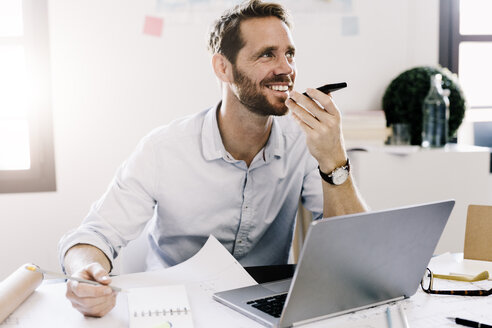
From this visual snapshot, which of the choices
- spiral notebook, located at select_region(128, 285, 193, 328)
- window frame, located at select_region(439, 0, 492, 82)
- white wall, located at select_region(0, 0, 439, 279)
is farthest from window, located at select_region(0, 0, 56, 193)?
window frame, located at select_region(439, 0, 492, 82)

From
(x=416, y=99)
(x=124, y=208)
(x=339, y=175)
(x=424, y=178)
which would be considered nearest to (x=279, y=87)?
(x=339, y=175)

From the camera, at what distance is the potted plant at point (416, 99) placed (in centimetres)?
234

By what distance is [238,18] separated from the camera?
1.44m

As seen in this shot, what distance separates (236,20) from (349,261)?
0.89m

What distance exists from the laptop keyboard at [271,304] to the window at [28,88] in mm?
1864

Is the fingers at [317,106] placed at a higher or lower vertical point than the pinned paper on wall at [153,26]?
lower

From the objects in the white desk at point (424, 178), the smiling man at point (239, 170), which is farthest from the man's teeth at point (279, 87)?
the white desk at point (424, 178)

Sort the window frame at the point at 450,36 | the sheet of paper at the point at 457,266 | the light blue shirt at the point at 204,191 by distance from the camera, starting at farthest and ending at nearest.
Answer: the window frame at the point at 450,36 → the light blue shirt at the point at 204,191 → the sheet of paper at the point at 457,266

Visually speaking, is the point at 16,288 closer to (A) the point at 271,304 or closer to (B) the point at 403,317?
(A) the point at 271,304

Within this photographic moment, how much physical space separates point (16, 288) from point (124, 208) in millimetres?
439

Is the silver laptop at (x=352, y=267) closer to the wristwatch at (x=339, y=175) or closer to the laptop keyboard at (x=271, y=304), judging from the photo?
the laptop keyboard at (x=271, y=304)

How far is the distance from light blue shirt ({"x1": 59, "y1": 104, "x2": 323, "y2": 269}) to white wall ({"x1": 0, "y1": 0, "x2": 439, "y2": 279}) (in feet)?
3.48

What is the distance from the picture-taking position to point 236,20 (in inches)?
56.6

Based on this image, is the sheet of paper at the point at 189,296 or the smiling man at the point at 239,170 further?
the smiling man at the point at 239,170
